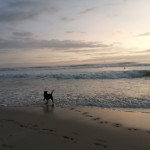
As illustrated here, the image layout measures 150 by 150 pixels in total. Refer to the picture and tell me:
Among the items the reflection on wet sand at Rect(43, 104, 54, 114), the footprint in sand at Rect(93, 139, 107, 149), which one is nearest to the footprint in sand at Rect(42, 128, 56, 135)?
the footprint in sand at Rect(93, 139, 107, 149)

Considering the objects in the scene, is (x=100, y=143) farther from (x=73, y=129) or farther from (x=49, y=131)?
(x=49, y=131)

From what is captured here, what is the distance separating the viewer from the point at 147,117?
21.3 feet

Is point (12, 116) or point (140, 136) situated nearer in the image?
point (140, 136)

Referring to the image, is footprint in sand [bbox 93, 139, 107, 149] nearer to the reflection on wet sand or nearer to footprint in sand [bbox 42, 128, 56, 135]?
footprint in sand [bbox 42, 128, 56, 135]

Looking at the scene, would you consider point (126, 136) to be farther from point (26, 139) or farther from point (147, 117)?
point (26, 139)

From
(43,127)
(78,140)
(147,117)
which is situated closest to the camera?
(78,140)

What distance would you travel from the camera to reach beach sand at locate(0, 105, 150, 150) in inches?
173

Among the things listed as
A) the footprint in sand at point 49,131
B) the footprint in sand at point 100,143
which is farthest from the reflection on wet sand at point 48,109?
the footprint in sand at point 100,143

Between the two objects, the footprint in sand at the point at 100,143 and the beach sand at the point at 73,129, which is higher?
the beach sand at the point at 73,129

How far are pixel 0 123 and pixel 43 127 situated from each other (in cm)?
148

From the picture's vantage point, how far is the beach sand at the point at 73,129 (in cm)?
438

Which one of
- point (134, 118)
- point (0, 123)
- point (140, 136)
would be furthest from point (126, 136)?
point (0, 123)

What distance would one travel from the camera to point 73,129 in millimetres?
5496

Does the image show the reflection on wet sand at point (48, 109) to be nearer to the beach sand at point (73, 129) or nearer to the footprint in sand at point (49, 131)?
the beach sand at point (73, 129)
